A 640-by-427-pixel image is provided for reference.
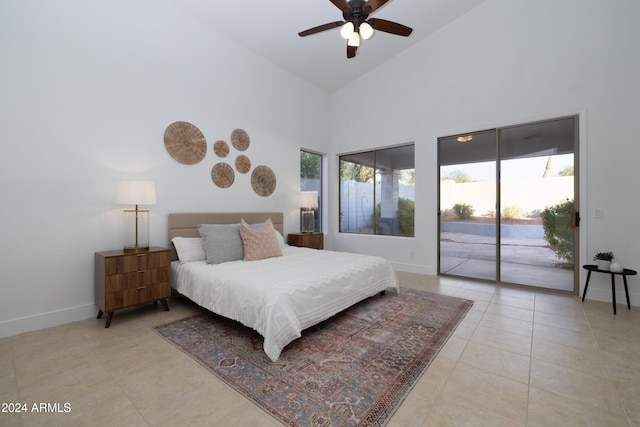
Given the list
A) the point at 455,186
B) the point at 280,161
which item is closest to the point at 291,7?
the point at 280,161

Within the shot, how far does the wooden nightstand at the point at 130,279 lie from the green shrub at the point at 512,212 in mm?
4493

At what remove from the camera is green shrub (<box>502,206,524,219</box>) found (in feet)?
12.3

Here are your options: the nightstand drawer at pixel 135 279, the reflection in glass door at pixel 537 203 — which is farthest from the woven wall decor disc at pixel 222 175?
the reflection in glass door at pixel 537 203

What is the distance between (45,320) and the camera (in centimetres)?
248

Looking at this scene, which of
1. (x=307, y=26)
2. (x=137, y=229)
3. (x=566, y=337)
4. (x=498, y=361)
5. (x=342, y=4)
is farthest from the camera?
(x=307, y=26)

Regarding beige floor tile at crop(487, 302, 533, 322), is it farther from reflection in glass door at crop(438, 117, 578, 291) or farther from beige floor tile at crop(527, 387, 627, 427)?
beige floor tile at crop(527, 387, 627, 427)

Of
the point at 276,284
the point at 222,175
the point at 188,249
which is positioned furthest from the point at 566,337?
the point at 222,175

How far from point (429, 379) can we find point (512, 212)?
3.13 m

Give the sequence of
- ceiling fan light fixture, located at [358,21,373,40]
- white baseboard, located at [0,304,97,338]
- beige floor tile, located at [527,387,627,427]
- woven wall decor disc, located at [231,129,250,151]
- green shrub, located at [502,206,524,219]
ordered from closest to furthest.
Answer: beige floor tile, located at [527,387,627,427] < white baseboard, located at [0,304,97,338] < ceiling fan light fixture, located at [358,21,373,40] < green shrub, located at [502,206,524,219] < woven wall decor disc, located at [231,129,250,151]

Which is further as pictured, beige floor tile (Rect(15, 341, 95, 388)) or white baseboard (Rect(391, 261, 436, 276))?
white baseboard (Rect(391, 261, 436, 276))

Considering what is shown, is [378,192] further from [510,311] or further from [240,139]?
[510,311]

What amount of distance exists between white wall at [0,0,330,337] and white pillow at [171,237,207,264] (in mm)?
266

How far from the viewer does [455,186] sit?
4.31m

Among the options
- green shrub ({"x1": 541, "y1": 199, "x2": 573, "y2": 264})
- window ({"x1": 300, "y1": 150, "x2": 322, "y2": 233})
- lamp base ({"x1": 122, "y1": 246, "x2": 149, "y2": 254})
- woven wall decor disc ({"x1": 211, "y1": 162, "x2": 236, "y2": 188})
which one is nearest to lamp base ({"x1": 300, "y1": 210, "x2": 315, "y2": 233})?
window ({"x1": 300, "y1": 150, "x2": 322, "y2": 233})
